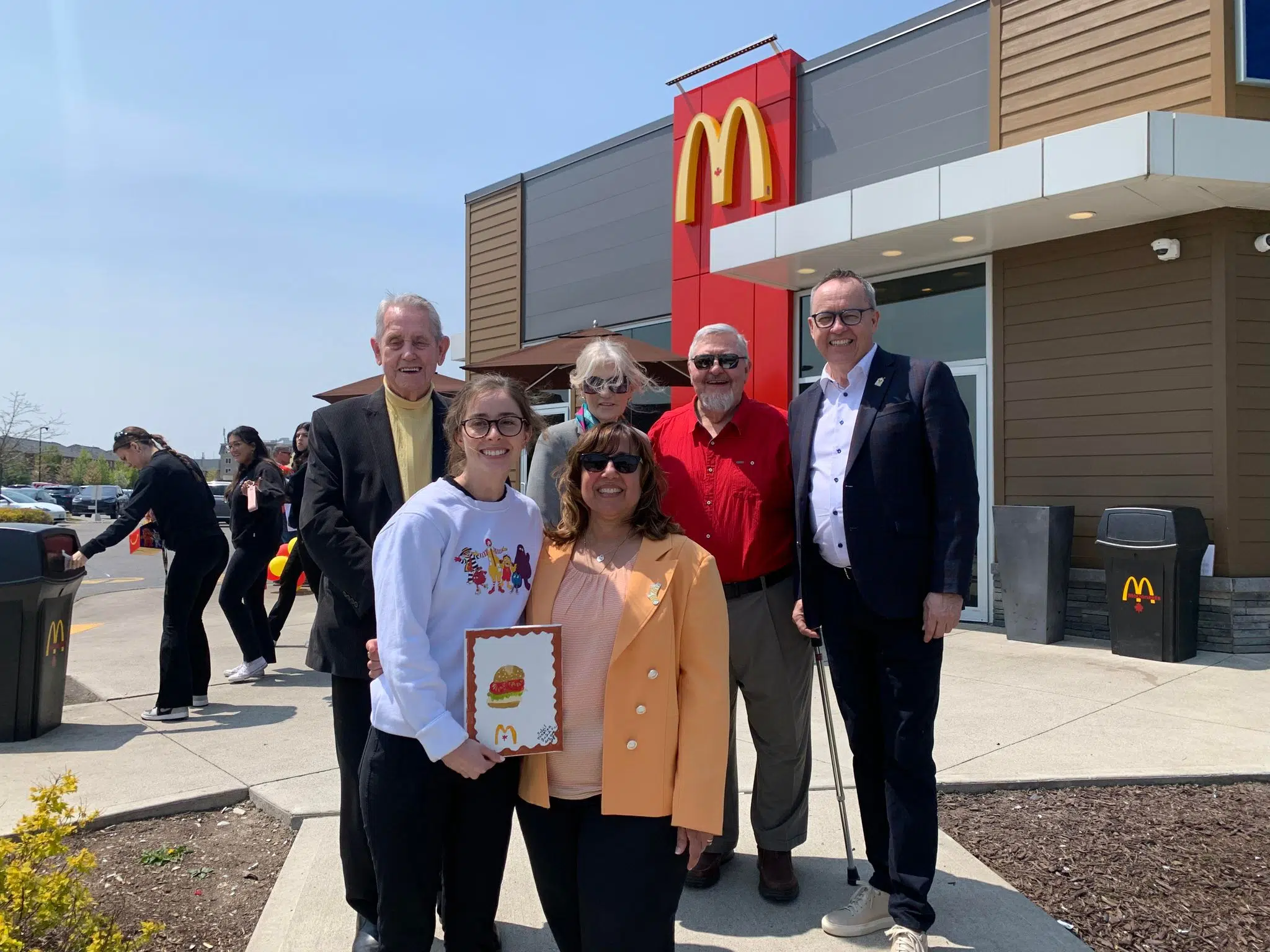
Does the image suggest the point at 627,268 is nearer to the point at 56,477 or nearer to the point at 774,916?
the point at 774,916

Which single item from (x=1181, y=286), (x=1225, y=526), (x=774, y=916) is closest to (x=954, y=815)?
(x=774, y=916)

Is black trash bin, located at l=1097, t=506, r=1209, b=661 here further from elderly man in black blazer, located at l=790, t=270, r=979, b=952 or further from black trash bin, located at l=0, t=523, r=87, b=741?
black trash bin, located at l=0, t=523, r=87, b=741

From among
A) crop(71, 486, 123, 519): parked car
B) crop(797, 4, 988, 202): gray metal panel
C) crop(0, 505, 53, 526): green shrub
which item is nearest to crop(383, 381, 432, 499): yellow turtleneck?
crop(797, 4, 988, 202): gray metal panel

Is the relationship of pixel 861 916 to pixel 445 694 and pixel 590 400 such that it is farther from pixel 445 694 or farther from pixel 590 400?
pixel 590 400

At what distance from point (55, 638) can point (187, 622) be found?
705mm

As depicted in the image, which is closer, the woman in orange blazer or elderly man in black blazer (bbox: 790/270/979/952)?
the woman in orange blazer

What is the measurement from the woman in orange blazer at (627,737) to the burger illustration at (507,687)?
15 cm

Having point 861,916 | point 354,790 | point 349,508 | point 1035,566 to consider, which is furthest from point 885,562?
point 1035,566

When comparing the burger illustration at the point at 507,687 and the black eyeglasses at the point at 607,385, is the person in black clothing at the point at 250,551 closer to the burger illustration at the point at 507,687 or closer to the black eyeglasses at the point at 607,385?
the black eyeglasses at the point at 607,385

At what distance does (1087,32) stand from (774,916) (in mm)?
7721

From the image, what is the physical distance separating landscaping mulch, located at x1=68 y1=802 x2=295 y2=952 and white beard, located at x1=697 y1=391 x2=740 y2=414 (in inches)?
91.2

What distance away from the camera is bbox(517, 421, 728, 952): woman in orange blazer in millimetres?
2086

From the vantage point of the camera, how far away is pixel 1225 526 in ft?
22.8

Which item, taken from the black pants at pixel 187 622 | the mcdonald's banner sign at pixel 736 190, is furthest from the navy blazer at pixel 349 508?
the mcdonald's banner sign at pixel 736 190
